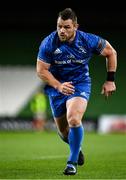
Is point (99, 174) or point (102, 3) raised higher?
point (99, 174)

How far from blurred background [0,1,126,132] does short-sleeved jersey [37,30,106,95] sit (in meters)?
21.7

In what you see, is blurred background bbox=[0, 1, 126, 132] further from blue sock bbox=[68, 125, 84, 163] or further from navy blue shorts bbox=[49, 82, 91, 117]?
blue sock bbox=[68, 125, 84, 163]

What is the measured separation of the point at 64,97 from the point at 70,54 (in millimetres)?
677

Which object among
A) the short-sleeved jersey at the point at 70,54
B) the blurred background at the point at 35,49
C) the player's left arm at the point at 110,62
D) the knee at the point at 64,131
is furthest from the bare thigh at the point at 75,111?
the blurred background at the point at 35,49

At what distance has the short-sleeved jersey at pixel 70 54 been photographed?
9641mm

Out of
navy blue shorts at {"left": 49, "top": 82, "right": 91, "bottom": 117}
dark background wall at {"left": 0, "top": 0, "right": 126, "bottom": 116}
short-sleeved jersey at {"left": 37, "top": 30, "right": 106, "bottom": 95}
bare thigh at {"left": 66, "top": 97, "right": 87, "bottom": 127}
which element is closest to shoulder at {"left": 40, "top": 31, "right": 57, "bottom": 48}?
short-sleeved jersey at {"left": 37, "top": 30, "right": 106, "bottom": 95}

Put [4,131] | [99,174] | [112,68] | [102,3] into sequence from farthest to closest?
[102,3] → [4,131] → [112,68] → [99,174]

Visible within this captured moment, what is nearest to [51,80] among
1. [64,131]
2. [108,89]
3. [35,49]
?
[108,89]

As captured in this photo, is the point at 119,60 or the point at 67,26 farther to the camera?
the point at 119,60

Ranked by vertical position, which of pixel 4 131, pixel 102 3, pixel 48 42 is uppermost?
pixel 48 42

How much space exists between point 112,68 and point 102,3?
71.4 feet

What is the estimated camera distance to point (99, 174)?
9266 millimetres

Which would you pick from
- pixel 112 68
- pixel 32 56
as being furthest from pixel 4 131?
pixel 112 68

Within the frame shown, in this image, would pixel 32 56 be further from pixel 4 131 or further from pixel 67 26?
pixel 67 26
